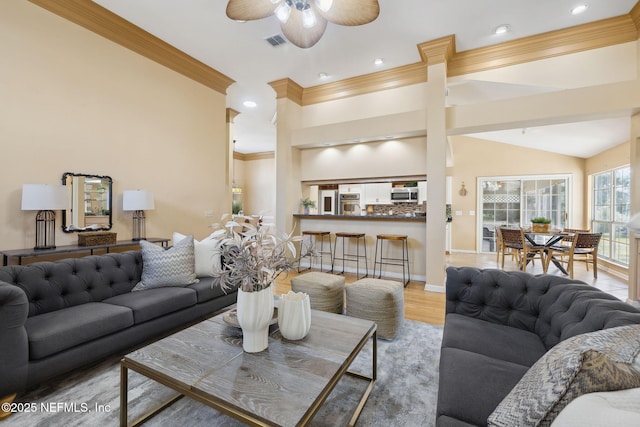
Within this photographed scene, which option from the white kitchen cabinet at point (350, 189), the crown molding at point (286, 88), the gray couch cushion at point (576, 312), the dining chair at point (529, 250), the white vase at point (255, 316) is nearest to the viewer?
the gray couch cushion at point (576, 312)

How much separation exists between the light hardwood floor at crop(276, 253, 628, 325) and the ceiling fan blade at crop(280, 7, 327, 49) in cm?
230

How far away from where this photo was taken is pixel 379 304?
259 cm

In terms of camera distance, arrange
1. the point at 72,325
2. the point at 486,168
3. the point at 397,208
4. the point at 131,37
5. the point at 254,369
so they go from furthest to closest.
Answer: the point at 486,168 → the point at 397,208 → the point at 131,37 → the point at 72,325 → the point at 254,369

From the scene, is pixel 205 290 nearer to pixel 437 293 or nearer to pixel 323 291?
pixel 323 291

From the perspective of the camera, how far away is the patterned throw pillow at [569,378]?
74 cm

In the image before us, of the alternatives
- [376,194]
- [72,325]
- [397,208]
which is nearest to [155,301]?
[72,325]

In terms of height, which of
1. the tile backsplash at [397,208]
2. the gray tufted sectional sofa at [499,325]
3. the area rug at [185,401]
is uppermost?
the tile backsplash at [397,208]

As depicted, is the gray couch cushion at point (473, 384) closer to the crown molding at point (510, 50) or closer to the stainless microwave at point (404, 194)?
the crown molding at point (510, 50)

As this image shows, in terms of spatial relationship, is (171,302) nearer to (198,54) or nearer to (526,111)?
(198,54)

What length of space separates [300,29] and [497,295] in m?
2.80

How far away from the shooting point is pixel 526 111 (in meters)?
3.77

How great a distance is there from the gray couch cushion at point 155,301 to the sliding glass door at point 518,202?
771cm

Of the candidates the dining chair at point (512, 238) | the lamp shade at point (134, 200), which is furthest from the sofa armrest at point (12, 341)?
the dining chair at point (512, 238)

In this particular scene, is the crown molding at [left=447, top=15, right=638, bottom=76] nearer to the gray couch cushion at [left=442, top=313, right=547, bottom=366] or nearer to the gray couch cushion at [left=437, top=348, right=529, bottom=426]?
the gray couch cushion at [left=442, top=313, right=547, bottom=366]
